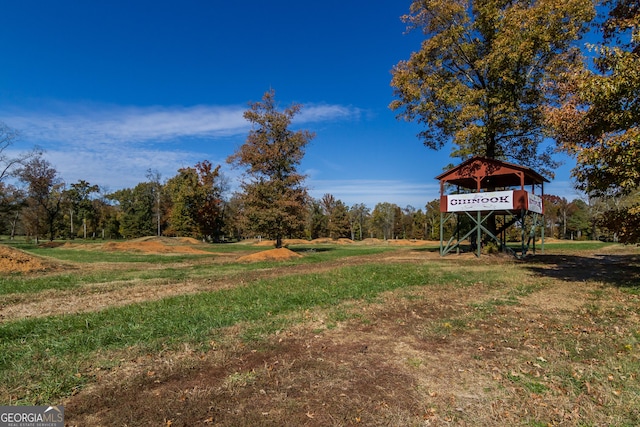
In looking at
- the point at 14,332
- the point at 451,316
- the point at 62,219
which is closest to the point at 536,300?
the point at 451,316

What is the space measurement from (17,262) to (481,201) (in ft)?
75.0

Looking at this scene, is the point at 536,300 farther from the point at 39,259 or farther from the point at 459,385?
the point at 39,259

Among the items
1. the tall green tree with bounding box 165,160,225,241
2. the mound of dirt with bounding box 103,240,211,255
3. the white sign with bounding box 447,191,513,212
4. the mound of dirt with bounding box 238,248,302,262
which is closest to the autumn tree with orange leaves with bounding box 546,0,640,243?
the white sign with bounding box 447,191,513,212

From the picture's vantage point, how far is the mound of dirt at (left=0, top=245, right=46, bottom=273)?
14953mm

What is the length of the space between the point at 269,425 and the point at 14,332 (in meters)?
5.56

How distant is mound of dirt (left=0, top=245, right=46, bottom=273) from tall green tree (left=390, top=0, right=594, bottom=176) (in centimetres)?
2049

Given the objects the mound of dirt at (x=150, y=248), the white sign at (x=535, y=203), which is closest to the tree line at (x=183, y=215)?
the mound of dirt at (x=150, y=248)

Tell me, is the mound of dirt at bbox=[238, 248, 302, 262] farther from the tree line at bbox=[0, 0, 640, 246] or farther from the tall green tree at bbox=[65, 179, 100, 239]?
the tall green tree at bbox=[65, 179, 100, 239]

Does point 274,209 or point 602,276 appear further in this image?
point 274,209

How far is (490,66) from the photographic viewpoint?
18406 millimetres

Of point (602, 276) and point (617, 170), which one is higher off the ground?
point (617, 170)

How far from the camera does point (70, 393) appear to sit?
3895 mm

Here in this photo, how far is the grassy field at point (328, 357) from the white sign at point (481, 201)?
987 cm

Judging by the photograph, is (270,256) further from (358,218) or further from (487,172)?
(358,218)
